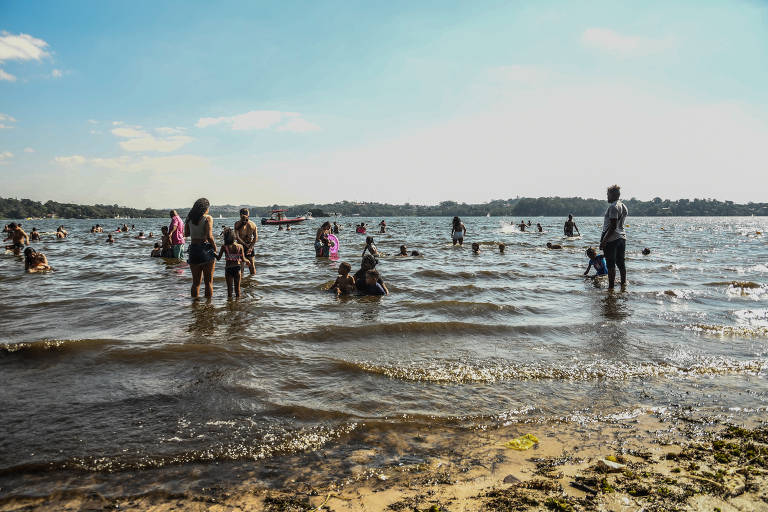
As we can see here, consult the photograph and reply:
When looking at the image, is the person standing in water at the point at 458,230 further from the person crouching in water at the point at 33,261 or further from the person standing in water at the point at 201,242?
the person crouching in water at the point at 33,261

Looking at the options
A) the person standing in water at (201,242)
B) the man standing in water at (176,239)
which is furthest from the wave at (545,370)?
the man standing in water at (176,239)

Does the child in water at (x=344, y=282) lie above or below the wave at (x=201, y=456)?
above

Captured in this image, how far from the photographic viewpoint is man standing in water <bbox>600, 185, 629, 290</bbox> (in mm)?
10281

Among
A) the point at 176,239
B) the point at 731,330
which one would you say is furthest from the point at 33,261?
the point at 731,330

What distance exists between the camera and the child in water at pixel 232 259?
9.41 m

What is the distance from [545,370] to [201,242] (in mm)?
7588

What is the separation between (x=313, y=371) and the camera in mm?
5141

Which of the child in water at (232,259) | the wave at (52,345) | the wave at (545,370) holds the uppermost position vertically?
the child in water at (232,259)

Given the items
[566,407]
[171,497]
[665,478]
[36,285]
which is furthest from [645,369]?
[36,285]

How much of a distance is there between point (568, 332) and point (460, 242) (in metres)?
19.1

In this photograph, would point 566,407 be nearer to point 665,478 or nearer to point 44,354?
point 665,478

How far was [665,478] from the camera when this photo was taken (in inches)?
107

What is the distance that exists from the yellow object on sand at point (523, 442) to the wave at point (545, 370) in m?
1.37

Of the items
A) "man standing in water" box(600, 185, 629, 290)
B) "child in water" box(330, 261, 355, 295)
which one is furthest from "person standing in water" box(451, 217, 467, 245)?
"child in water" box(330, 261, 355, 295)
